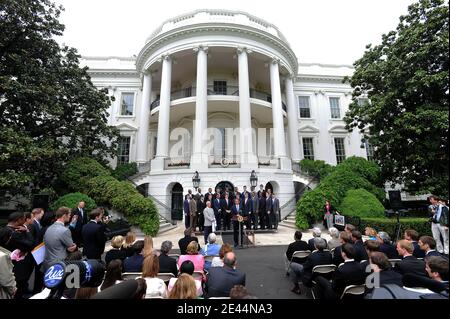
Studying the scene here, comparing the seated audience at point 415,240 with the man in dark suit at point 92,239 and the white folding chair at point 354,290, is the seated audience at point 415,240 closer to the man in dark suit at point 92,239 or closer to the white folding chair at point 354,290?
the white folding chair at point 354,290

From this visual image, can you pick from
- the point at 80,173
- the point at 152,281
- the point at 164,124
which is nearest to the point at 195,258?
the point at 152,281

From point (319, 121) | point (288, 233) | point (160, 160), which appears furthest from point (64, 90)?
point (319, 121)

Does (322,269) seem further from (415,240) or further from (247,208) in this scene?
(247,208)

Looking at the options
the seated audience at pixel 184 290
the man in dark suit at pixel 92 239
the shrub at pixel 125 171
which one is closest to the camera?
the seated audience at pixel 184 290

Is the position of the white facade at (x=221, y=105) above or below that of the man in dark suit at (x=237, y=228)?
above

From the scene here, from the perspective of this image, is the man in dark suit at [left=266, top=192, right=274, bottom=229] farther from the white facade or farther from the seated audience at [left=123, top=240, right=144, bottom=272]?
the seated audience at [left=123, top=240, right=144, bottom=272]

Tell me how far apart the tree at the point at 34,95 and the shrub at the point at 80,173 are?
0.53 m

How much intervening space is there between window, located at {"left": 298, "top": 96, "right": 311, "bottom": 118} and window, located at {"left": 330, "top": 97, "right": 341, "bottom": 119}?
8.47 feet

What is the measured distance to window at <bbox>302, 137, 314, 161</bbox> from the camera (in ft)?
73.2

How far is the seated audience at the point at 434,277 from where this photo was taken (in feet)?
6.32

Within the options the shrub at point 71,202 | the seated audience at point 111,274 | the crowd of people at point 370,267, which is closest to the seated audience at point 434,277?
the crowd of people at point 370,267

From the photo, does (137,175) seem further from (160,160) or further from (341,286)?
(341,286)

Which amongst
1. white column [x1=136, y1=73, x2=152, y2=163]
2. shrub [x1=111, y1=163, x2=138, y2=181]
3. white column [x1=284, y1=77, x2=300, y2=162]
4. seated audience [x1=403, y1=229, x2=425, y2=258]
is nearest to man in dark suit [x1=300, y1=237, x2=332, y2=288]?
seated audience [x1=403, y1=229, x2=425, y2=258]

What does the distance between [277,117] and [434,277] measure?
50.1ft
